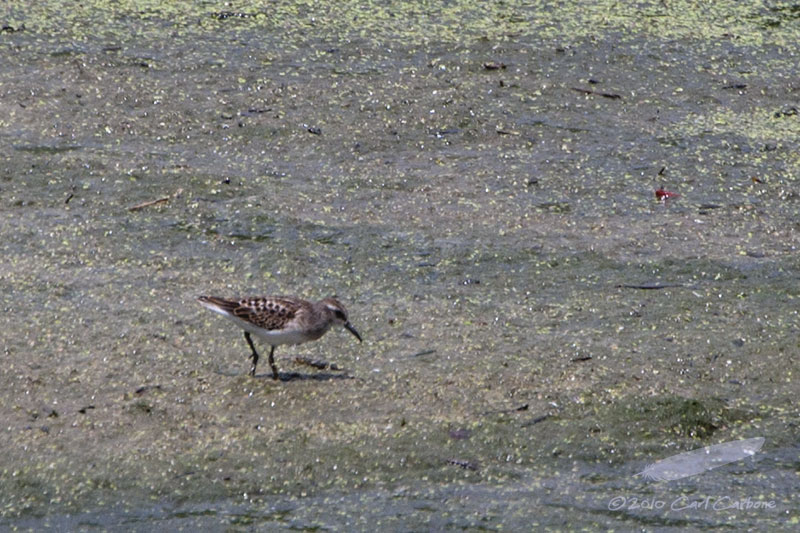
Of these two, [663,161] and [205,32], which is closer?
[663,161]

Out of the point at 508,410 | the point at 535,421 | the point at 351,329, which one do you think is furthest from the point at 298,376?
the point at 535,421

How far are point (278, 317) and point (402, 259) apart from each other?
4.66ft

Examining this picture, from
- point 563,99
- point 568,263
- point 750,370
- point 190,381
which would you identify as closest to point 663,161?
point 563,99

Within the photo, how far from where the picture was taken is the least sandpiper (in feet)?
19.3

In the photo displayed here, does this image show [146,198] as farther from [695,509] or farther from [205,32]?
[695,509]

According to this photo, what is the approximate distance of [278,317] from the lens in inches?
232

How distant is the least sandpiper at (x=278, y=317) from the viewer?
231 inches

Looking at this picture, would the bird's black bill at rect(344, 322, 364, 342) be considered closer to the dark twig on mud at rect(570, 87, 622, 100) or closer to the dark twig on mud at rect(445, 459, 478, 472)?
A: the dark twig on mud at rect(445, 459, 478, 472)

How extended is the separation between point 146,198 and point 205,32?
267 centimetres

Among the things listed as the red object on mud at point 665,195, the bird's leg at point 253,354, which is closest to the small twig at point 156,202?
the bird's leg at point 253,354

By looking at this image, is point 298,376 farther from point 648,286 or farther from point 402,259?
point 648,286

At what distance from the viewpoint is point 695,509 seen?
16.8 ft

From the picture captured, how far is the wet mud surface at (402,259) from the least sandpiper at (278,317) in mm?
214

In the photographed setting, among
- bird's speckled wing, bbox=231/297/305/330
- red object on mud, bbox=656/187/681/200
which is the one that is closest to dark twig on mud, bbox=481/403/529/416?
bird's speckled wing, bbox=231/297/305/330
